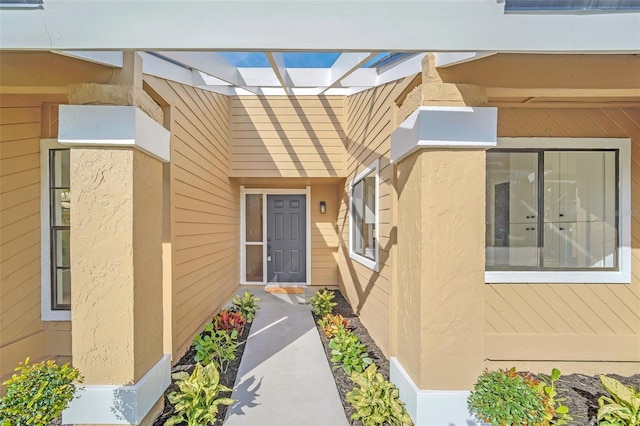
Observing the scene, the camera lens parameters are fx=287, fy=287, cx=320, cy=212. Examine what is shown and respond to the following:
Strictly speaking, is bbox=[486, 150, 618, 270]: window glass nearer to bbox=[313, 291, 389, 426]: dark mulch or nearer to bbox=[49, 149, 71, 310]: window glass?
bbox=[313, 291, 389, 426]: dark mulch

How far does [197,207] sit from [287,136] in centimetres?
248

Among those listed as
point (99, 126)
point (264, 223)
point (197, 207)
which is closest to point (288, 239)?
point (264, 223)

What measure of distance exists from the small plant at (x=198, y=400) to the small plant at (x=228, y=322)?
4.67 feet

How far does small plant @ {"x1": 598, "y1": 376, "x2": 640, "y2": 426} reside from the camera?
1906mm

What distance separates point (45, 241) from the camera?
277 centimetres

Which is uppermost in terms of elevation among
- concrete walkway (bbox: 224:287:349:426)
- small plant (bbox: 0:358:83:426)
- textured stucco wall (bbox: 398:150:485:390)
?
textured stucco wall (bbox: 398:150:485:390)

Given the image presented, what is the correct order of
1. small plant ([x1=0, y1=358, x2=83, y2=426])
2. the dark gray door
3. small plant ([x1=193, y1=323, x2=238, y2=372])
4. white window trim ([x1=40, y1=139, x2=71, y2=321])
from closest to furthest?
small plant ([x1=0, y1=358, x2=83, y2=426])
white window trim ([x1=40, y1=139, x2=71, y2=321])
small plant ([x1=193, y1=323, x2=238, y2=372])
the dark gray door

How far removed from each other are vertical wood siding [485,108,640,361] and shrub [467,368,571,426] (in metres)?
0.96

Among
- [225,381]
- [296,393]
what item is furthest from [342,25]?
[225,381]

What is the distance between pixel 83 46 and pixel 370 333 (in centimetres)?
369

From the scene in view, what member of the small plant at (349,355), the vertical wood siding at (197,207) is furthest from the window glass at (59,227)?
the small plant at (349,355)

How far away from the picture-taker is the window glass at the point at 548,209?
9.45 feet

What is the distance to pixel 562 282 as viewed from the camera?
2.80 m

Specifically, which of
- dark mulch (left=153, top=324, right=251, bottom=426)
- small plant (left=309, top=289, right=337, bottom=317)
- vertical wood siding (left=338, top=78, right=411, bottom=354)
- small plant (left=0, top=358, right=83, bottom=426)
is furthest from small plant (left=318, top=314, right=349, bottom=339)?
small plant (left=0, top=358, right=83, bottom=426)
